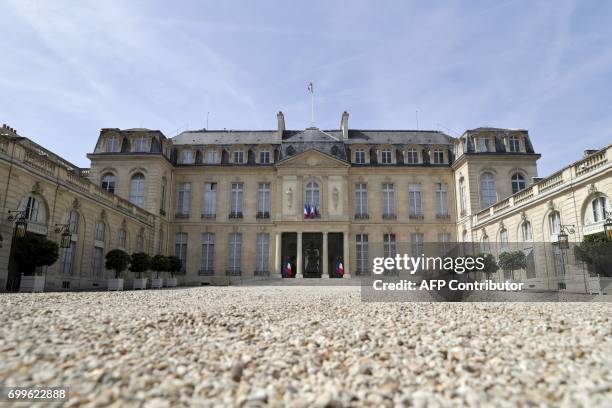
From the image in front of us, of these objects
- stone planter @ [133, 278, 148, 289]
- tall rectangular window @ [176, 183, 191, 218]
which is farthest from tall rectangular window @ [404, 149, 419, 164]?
stone planter @ [133, 278, 148, 289]

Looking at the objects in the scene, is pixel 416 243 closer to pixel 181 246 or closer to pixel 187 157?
pixel 181 246

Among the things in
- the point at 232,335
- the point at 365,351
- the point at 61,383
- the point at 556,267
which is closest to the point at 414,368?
the point at 365,351

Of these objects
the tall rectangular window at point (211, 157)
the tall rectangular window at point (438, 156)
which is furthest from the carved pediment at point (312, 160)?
the tall rectangular window at point (438, 156)

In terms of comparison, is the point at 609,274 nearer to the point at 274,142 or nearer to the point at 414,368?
the point at 414,368

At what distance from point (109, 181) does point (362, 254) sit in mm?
18800

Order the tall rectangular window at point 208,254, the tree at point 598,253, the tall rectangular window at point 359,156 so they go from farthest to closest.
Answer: the tall rectangular window at point 359,156
the tall rectangular window at point 208,254
the tree at point 598,253

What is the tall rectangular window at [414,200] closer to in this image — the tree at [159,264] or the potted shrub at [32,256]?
the tree at [159,264]

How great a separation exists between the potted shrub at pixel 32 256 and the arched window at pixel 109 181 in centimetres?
1558

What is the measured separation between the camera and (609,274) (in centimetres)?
1211

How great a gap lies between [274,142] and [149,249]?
12.6 metres

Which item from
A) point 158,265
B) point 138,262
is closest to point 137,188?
point 158,265

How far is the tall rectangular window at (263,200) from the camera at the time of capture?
102 ft

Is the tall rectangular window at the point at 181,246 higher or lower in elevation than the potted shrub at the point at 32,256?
higher

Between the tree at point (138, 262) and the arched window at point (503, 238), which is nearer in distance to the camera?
the arched window at point (503, 238)
